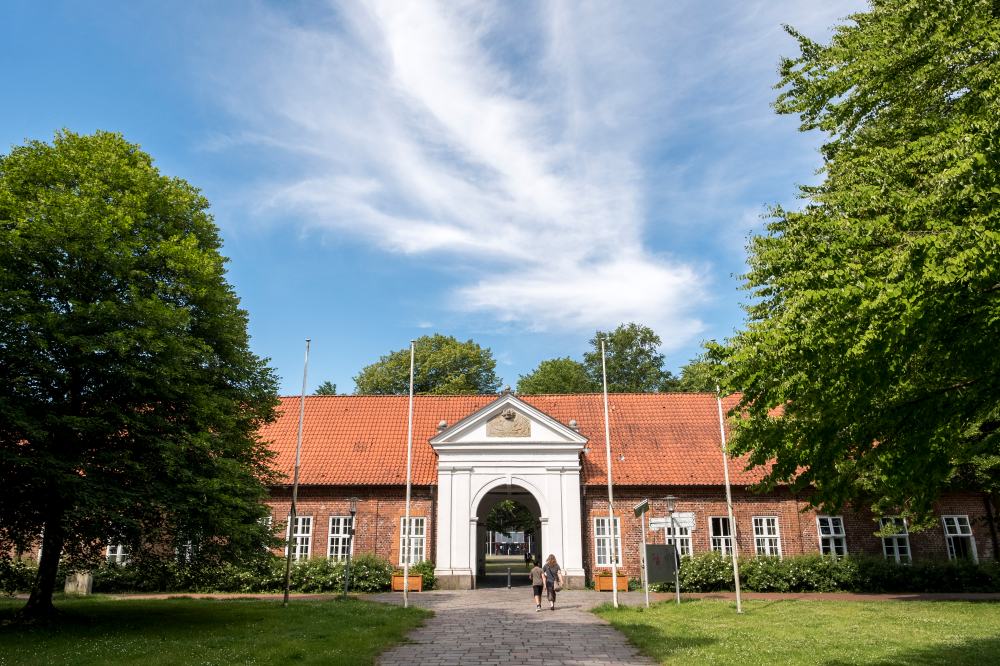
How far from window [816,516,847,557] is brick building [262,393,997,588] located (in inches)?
1.4

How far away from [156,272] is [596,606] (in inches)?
545

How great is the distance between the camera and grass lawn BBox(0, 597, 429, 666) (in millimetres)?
10656

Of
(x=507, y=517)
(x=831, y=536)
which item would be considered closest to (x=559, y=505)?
(x=831, y=536)

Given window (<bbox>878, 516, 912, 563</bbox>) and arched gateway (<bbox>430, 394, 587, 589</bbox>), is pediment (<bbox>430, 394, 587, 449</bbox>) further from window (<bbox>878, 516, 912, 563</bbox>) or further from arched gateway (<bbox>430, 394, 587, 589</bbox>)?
window (<bbox>878, 516, 912, 563</bbox>)

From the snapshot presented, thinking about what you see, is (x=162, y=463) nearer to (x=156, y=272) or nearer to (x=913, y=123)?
(x=156, y=272)

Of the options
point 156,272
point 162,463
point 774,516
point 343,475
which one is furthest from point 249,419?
point 774,516

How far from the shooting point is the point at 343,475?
2638 centimetres

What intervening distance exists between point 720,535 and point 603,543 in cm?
426

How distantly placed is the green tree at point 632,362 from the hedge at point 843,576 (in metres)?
29.7

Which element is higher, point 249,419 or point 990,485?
point 249,419

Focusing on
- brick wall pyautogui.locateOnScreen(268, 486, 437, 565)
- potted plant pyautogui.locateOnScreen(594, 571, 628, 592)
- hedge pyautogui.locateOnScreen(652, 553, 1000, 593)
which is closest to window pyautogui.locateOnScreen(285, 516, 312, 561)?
brick wall pyautogui.locateOnScreen(268, 486, 437, 565)

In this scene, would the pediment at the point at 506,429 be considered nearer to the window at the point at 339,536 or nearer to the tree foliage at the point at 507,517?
the window at the point at 339,536

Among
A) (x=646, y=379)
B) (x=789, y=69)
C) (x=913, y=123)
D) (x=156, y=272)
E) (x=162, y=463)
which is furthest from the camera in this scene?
(x=646, y=379)

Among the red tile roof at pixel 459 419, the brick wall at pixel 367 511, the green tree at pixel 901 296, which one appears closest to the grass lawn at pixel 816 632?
the green tree at pixel 901 296
